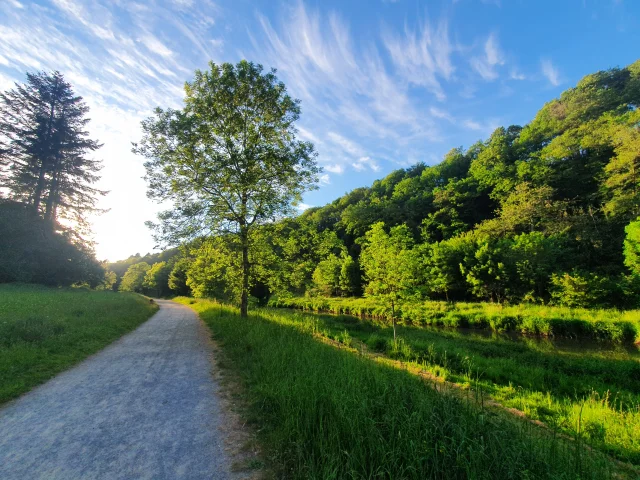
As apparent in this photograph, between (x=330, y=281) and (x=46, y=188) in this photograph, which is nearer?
(x=46, y=188)

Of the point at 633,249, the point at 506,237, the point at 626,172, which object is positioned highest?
the point at 626,172

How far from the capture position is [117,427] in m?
4.02

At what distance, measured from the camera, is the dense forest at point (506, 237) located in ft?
42.6

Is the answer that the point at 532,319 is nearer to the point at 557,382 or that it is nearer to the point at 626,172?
the point at 557,382

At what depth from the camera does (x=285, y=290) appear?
12.9 meters

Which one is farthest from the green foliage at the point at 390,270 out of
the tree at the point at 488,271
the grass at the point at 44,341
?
the tree at the point at 488,271

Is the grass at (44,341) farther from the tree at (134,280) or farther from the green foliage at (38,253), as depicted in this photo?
the tree at (134,280)

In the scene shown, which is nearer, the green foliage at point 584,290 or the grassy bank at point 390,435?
the grassy bank at point 390,435

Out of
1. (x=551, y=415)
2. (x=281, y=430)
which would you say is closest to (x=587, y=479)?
(x=281, y=430)

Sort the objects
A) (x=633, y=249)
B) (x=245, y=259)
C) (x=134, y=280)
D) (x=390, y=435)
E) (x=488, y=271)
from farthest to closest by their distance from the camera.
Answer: (x=134, y=280) → (x=488, y=271) → (x=633, y=249) → (x=245, y=259) → (x=390, y=435)

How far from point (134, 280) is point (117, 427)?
76418 mm

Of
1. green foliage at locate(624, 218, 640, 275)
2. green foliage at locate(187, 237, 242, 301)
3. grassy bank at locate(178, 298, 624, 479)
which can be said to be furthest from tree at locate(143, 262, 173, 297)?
green foliage at locate(624, 218, 640, 275)

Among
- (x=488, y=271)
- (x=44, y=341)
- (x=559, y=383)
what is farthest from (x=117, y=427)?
(x=488, y=271)

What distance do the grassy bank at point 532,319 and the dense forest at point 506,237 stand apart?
263 centimetres
